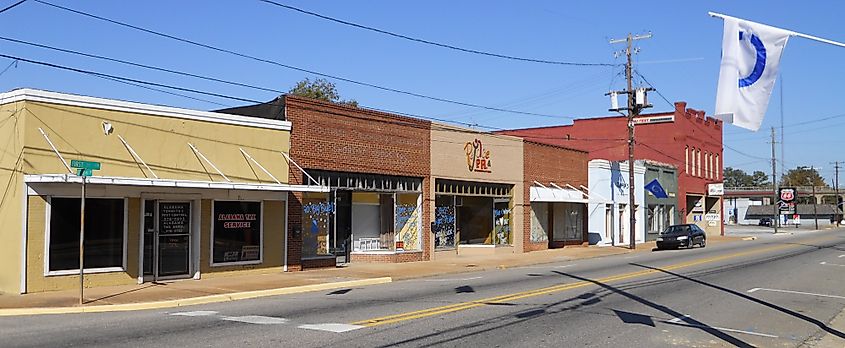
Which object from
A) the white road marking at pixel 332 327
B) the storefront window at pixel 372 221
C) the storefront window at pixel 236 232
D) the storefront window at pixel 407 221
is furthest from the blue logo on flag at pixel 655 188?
the white road marking at pixel 332 327

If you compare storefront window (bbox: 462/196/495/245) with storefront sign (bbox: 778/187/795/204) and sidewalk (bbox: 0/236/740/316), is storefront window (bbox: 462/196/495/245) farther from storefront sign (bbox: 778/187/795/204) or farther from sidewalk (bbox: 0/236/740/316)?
storefront sign (bbox: 778/187/795/204)

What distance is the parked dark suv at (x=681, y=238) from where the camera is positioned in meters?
39.0

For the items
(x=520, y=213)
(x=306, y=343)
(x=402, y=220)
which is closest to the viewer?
(x=306, y=343)

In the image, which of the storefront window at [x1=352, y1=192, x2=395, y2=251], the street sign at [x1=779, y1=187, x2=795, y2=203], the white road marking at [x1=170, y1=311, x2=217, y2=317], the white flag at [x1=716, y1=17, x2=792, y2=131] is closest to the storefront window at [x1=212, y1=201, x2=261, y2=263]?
the storefront window at [x1=352, y1=192, x2=395, y2=251]

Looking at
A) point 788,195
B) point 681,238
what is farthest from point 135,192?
point 788,195

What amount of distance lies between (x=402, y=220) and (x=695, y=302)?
520 inches

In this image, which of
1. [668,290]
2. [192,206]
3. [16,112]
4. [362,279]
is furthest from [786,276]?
[16,112]

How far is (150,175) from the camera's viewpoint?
18.5 metres

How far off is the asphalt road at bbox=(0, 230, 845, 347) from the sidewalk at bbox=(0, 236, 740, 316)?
0.67 metres

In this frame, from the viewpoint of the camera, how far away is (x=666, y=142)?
180ft

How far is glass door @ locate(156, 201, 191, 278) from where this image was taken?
62.0ft

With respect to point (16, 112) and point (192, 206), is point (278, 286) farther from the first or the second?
point (16, 112)

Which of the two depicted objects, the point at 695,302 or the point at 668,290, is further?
the point at 668,290

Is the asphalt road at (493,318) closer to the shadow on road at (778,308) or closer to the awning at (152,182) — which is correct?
the shadow on road at (778,308)
